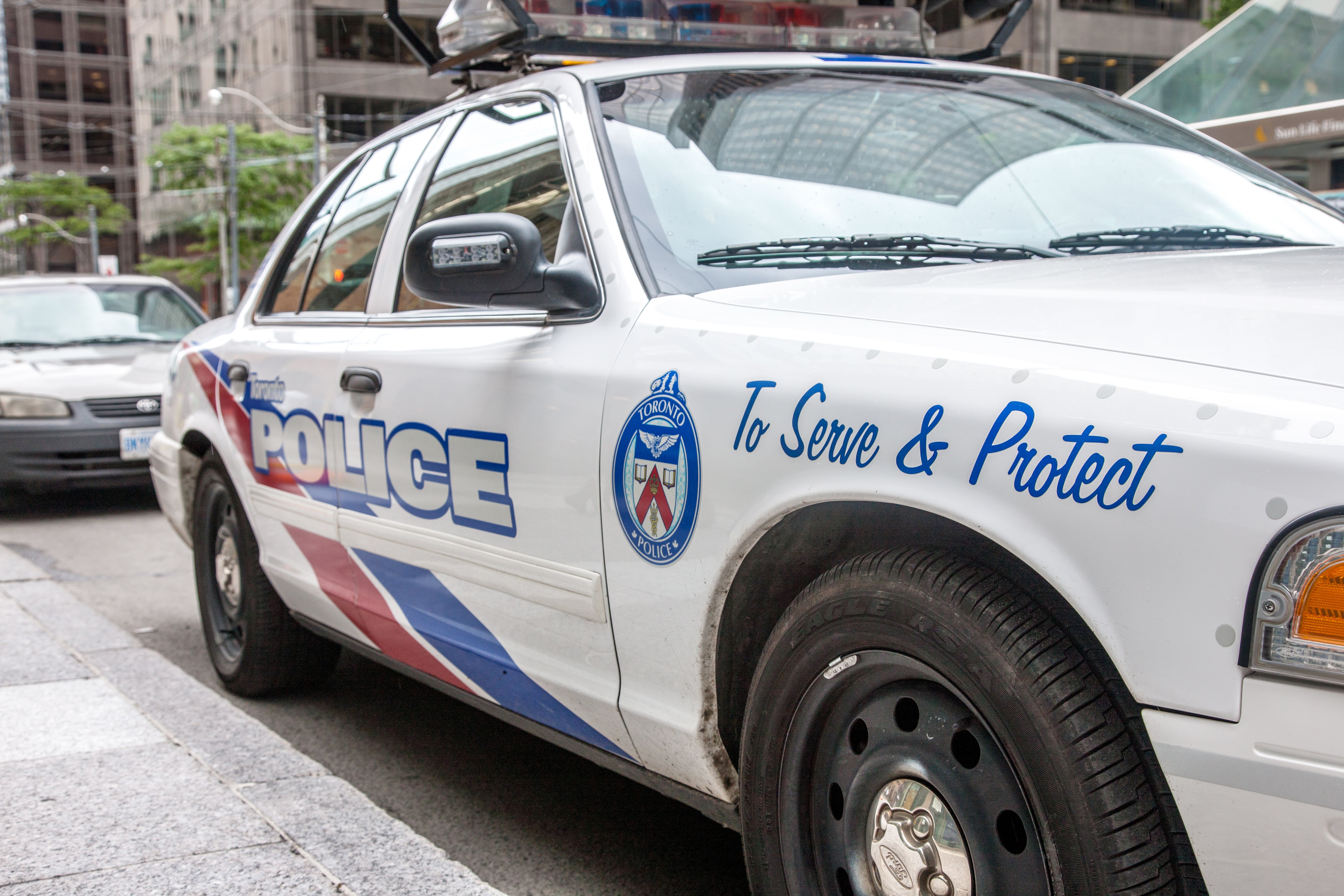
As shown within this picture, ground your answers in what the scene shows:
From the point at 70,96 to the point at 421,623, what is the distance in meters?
103

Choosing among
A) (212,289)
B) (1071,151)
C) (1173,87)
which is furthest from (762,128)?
(212,289)

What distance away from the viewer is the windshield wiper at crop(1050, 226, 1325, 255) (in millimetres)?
2602

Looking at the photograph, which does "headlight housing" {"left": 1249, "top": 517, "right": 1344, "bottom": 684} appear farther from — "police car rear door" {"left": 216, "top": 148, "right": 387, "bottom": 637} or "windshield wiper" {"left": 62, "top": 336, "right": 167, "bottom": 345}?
"windshield wiper" {"left": 62, "top": 336, "right": 167, "bottom": 345}

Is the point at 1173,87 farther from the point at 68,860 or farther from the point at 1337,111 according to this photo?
the point at 68,860

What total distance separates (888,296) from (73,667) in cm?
333

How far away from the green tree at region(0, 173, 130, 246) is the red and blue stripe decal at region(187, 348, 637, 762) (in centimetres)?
7025

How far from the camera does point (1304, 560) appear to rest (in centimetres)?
139

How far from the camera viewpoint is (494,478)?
2658mm

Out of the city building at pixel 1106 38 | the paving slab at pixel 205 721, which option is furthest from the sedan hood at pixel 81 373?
the city building at pixel 1106 38

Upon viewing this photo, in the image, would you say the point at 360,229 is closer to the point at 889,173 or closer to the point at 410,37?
the point at 410,37

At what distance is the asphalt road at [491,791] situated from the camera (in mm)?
2959

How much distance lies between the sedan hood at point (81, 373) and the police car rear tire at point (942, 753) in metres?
7.57

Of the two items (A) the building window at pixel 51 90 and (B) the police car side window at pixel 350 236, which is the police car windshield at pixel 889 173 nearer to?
(B) the police car side window at pixel 350 236

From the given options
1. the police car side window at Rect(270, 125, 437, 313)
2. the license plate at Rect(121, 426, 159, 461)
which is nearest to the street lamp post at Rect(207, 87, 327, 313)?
the license plate at Rect(121, 426, 159, 461)
